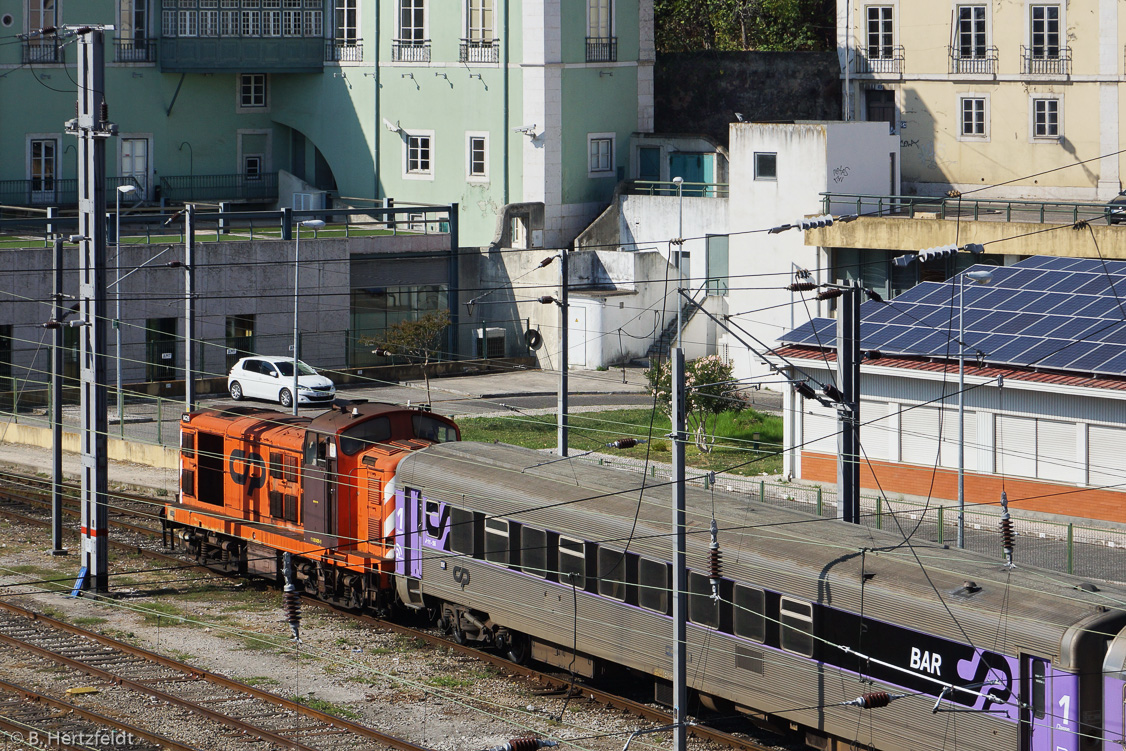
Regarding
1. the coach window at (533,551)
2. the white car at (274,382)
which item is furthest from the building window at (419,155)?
the coach window at (533,551)

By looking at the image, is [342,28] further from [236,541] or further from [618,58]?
[236,541]

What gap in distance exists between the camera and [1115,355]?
107ft

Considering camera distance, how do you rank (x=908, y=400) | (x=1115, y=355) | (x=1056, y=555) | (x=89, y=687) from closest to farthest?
(x=89, y=687), (x=1056, y=555), (x=1115, y=355), (x=908, y=400)

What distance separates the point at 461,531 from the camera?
81.3 ft

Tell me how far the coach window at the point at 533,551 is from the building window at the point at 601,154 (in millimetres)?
38939

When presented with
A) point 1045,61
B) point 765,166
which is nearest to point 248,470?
point 765,166

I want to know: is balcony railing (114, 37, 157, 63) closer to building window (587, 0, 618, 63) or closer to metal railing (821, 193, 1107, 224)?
building window (587, 0, 618, 63)

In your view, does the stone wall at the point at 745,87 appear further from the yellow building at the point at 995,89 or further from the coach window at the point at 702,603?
the coach window at the point at 702,603

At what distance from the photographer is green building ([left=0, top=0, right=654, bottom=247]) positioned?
59562mm

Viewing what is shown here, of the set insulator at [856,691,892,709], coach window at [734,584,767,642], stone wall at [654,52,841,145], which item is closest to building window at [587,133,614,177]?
stone wall at [654,52,841,145]

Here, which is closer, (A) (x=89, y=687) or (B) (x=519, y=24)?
(A) (x=89, y=687)

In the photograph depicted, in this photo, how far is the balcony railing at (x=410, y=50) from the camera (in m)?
61.6

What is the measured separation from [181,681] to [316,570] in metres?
4.88

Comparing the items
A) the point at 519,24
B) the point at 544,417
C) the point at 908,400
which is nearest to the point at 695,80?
the point at 519,24
